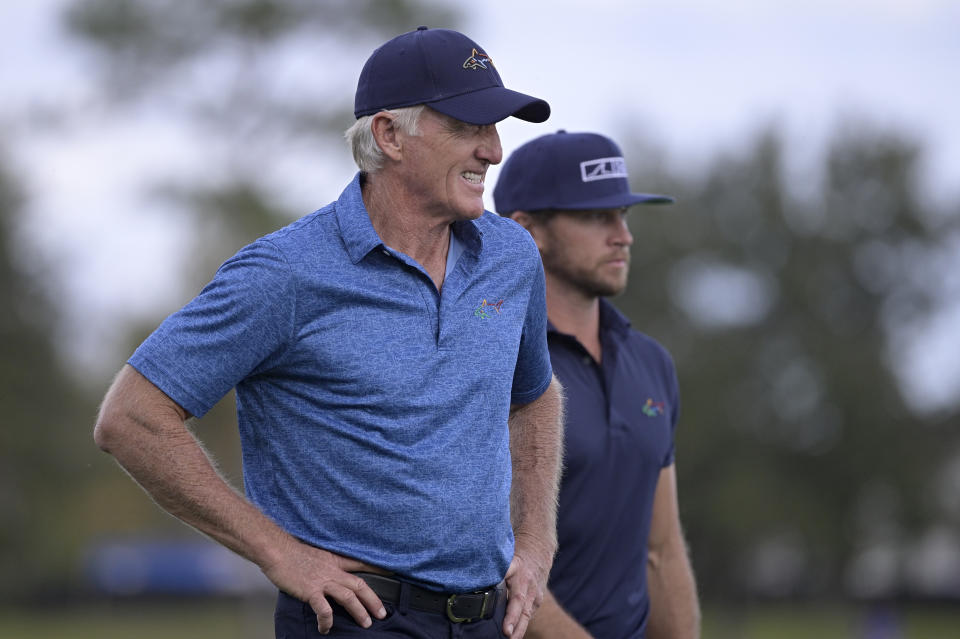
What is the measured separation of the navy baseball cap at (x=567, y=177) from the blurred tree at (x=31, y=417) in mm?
29523

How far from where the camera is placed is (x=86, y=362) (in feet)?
121

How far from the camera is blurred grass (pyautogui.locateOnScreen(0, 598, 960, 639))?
3559 cm

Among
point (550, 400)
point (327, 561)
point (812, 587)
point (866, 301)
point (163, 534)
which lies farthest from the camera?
point (163, 534)

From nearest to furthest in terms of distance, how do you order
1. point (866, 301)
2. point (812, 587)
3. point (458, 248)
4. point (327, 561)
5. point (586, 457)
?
1. point (327, 561)
2. point (458, 248)
3. point (586, 457)
4. point (866, 301)
5. point (812, 587)

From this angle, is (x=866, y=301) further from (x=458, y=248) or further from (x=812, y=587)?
(x=458, y=248)

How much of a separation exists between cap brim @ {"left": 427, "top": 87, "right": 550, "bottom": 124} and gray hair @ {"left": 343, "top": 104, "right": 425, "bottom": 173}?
0.23 feet

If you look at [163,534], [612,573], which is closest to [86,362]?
[163,534]

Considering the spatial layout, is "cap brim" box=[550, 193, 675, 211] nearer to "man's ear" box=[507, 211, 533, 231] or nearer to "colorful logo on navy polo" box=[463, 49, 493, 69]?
"man's ear" box=[507, 211, 533, 231]

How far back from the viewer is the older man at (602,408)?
16.3 feet

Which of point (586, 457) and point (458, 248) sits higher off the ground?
point (458, 248)

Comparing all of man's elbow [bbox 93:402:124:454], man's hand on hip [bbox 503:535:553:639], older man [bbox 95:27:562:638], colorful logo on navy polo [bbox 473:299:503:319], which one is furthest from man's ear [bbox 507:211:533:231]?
man's elbow [bbox 93:402:124:454]

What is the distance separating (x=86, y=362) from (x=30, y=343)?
2339 millimetres

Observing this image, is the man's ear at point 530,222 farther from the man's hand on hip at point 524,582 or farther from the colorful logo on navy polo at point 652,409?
the man's hand on hip at point 524,582

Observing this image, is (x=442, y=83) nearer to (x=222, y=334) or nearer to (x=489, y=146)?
(x=489, y=146)
